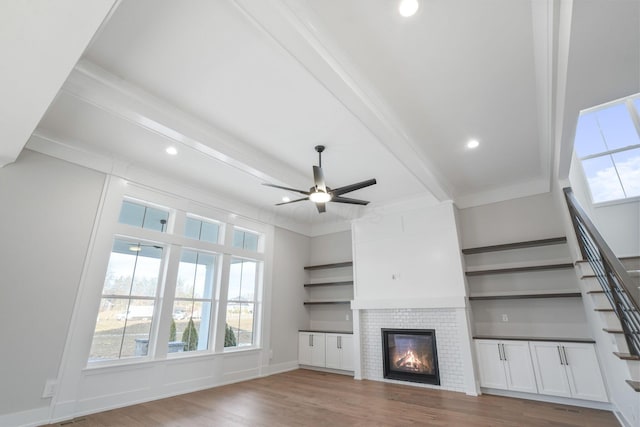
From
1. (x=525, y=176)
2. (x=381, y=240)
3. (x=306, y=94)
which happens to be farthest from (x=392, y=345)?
(x=306, y=94)

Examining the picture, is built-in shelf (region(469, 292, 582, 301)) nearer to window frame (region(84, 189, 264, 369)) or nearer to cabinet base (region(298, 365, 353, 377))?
cabinet base (region(298, 365, 353, 377))

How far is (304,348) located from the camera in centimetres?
666

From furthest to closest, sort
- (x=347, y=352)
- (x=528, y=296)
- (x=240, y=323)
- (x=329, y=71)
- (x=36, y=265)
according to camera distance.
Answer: (x=347, y=352) → (x=240, y=323) → (x=528, y=296) → (x=36, y=265) → (x=329, y=71)

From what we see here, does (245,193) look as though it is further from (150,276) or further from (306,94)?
(306,94)

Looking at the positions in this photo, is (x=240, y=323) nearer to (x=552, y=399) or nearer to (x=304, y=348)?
(x=304, y=348)

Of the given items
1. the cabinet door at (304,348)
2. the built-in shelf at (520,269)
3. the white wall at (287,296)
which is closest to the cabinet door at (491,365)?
the built-in shelf at (520,269)

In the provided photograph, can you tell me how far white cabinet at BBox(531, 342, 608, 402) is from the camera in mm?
3852

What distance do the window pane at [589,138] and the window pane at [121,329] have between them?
7.08 meters

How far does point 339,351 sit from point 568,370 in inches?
145

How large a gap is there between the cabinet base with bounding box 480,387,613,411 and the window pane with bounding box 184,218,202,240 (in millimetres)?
5276

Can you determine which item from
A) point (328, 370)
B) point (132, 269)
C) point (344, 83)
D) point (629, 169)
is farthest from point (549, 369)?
point (132, 269)

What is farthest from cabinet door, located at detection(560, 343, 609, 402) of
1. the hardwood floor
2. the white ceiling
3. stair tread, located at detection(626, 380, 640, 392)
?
the white ceiling

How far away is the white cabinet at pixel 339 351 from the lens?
6.01 metres

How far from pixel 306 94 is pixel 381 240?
3.73 meters
